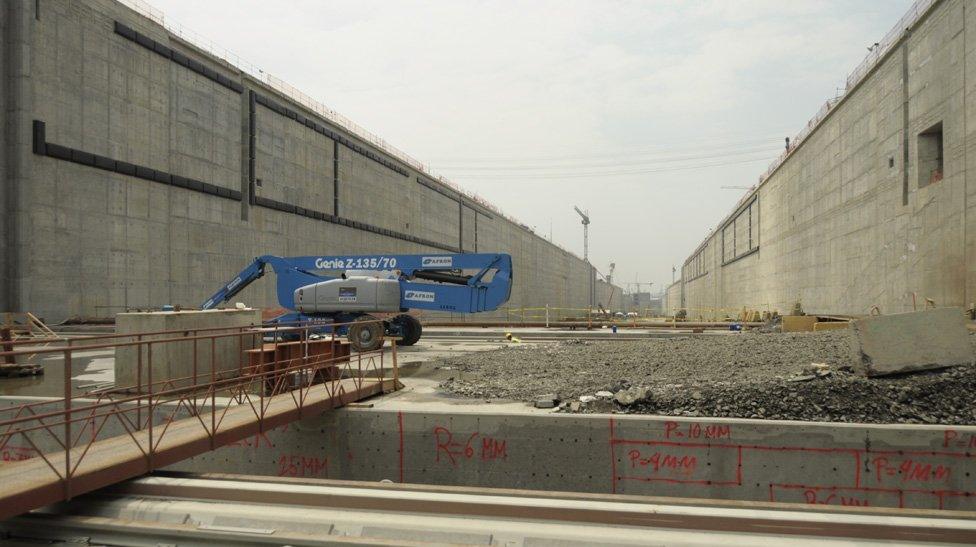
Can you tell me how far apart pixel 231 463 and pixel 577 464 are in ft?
18.2

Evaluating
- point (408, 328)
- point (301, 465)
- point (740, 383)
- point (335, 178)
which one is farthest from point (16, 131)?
point (740, 383)

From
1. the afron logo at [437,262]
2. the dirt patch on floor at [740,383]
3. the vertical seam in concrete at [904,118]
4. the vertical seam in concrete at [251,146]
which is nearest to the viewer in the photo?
the dirt patch on floor at [740,383]

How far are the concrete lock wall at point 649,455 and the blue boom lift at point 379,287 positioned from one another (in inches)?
322

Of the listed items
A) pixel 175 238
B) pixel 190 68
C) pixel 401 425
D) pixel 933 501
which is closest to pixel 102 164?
pixel 175 238

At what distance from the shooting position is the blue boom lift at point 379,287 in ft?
55.1

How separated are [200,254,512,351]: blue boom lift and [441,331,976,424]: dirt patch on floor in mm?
2729

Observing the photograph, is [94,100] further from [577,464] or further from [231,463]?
[577,464]

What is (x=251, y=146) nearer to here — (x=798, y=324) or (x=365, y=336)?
(x=365, y=336)

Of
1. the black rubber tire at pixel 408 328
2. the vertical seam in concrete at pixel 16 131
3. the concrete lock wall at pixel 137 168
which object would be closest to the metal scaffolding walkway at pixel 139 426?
the black rubber tire at pixel 408 328

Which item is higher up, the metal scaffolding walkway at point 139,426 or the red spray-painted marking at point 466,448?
the metal scaffolding walkway at point 139,426

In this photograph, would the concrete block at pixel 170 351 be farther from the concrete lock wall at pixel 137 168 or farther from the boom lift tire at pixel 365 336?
the concrete lock wall at pixel 137 168

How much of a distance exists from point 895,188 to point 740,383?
14715 mm

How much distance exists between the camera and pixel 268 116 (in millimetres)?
30484

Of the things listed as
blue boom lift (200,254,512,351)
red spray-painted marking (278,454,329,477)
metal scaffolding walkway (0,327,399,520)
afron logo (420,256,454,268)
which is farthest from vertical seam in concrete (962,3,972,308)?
red spray-painted marking (278,454,329,477)
